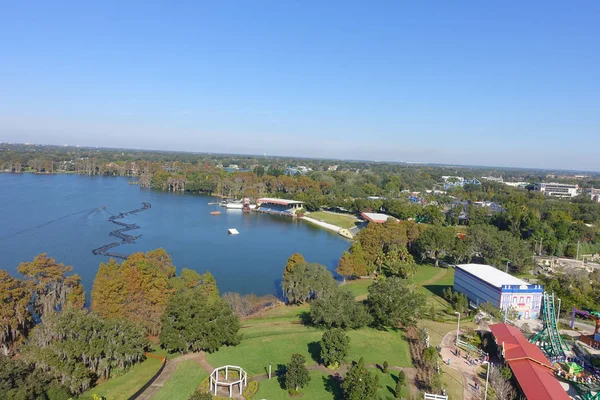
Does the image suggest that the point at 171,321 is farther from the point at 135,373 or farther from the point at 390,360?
the point at 390,360

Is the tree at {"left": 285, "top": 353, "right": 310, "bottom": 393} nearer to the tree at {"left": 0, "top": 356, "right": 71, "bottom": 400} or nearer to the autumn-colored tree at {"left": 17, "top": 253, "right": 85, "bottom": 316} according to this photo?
the tree at {"left": 0, "top": 356, "right": 71, "bottom": 400}

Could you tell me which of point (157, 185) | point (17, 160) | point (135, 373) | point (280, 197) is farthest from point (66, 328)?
point (17, 160)

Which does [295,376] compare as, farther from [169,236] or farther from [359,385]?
[169,236]

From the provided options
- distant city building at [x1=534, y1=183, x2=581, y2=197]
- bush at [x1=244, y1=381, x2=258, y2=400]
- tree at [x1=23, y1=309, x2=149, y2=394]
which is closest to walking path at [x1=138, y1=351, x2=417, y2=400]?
bush at [x1=244, y1=381, x2=258, y2=400]

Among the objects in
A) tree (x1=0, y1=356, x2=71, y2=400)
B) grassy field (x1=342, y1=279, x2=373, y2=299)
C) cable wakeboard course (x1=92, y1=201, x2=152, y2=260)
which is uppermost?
tree (x1=0, y1=356, x2=71, y2=400)

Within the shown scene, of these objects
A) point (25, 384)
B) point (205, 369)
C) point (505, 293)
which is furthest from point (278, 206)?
point (25, 384)

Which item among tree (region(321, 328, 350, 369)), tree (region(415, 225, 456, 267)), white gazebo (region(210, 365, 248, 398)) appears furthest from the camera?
tree (region(415, 225, 456, 267))
